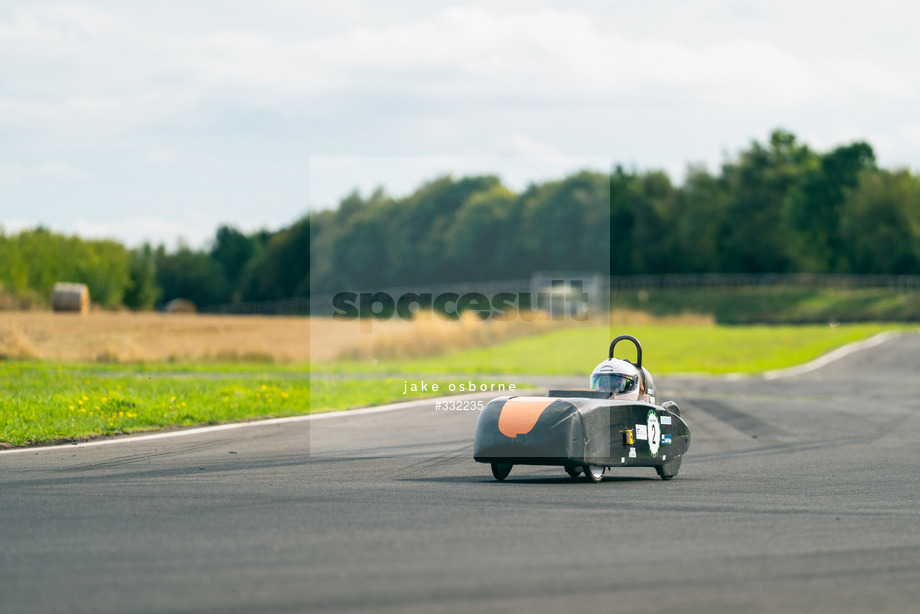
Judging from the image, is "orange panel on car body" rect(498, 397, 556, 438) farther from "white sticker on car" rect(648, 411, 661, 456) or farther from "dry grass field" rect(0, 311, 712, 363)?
"dry grass field" rect(0, 311, 712, 363)

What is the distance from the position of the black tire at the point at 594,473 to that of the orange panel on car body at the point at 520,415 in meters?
0.86

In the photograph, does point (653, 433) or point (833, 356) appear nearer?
point (653, 433)

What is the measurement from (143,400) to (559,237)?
200 ft

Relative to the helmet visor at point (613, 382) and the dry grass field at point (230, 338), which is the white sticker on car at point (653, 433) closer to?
the helmet visor at point (613, 382)

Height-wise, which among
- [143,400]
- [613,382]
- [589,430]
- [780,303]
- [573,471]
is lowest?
[573,471]

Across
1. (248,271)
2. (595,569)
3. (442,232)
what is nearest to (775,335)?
(442,232)

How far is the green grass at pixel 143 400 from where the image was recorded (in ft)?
54.2

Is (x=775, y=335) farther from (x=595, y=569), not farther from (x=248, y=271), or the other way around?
(x=248, y=271)

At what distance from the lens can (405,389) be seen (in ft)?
85.1

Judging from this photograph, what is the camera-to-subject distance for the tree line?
5572 cm

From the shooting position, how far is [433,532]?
8398mm

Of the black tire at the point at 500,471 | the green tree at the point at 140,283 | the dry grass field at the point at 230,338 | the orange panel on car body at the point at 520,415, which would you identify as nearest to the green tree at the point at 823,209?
the dry grass field at the point at 230,338

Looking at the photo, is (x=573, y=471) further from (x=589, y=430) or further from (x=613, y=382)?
(x=613, y=382)

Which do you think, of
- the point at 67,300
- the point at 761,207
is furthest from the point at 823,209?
the point at 67,300
